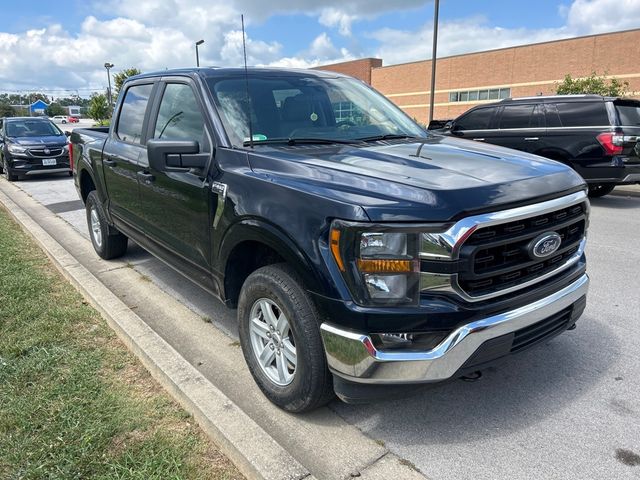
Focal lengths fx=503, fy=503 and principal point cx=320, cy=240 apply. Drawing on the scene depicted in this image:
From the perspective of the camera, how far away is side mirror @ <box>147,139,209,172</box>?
3000 mm

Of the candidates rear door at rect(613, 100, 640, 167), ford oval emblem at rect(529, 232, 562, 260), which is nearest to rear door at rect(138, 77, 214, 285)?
ford oval emblem at rect(529, 232, 562, 260)

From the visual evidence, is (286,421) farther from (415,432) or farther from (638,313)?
(638,313)

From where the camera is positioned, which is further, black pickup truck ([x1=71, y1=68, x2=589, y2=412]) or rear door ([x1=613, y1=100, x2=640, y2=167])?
rear door ([x1=613, y1=100, x2=640, y2=167])

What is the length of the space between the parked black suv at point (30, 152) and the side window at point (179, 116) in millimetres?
11499

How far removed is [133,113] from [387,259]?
342 centimetres

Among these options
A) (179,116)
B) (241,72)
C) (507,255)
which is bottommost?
(507,255)

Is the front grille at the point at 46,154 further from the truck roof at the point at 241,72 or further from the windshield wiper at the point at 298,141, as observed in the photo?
the windshield wiper at the point at 298,141

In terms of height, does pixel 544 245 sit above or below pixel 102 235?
above

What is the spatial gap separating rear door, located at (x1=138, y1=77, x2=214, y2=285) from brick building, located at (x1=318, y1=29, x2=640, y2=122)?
1412 inches

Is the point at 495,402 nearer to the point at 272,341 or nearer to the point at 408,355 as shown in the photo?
the point at 408,355

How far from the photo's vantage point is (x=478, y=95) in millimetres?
42531

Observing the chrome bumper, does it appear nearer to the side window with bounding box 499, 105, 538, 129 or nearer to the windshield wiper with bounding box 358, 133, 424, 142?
the windshield wiper with bounding box 358, 133, 424, 142

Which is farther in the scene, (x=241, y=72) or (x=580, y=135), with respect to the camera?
(x=580, y=135)

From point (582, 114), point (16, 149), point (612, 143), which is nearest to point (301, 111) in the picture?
point (612, 143)
